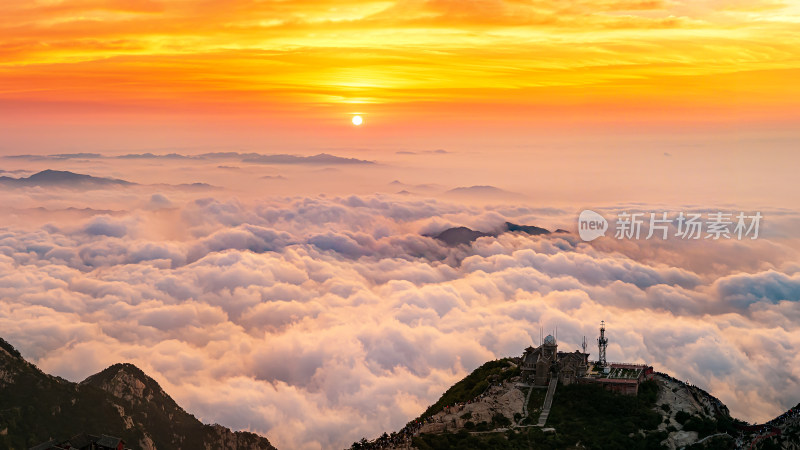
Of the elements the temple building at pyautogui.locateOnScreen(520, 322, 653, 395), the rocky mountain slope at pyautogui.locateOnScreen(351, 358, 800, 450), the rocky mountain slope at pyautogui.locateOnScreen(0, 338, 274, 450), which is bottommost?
the rocky mountain slope at pyautogui.locateOnScreen(0, 338, 274, 450)

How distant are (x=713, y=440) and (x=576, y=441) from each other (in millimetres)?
14784

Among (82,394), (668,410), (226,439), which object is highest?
(668,410)

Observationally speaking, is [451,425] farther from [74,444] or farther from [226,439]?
[226,439]

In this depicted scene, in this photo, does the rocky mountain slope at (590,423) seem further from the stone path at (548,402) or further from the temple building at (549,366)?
the temple building at (549,366)

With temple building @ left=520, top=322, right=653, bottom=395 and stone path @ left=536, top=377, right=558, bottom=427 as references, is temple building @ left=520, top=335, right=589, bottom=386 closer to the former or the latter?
temple building @ left=520, top=322, right=653, bottom=395

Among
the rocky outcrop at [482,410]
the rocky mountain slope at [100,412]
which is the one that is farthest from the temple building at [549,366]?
the rocky mountain slope at [100,412]

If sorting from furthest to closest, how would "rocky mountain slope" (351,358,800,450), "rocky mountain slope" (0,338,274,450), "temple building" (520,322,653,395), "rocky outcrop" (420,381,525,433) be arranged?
"rocky mountain slope" (0,338,274,450)
"temple building" (520,322,653,395)
"rocky outcrop" (420,381,525,433)
"rocky mountain slope" (351,358,800,450)

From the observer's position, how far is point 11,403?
480 feet

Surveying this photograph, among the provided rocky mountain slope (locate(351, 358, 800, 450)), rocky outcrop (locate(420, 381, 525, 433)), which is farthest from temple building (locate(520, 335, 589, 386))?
rocky outcrop (locate(420, 381, 525, 433))

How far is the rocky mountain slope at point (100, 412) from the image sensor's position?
474ft

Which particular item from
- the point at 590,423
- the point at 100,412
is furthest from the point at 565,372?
the point at 100,412

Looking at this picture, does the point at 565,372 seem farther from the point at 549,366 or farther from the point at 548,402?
the point at 548,402

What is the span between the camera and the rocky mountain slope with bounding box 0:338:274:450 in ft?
474

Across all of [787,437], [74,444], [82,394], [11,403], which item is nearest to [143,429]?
[82,394]
